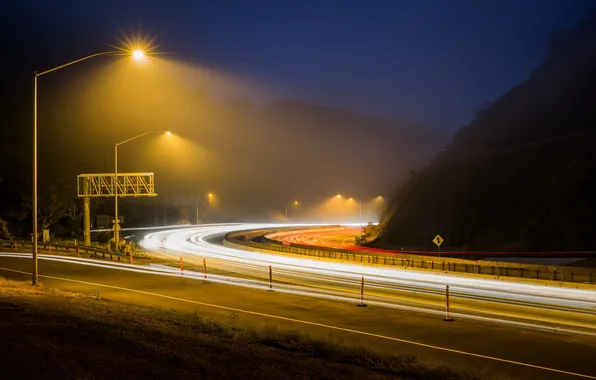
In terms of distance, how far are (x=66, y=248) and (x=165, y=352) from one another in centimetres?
3589

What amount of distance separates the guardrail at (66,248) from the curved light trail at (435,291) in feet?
22.3

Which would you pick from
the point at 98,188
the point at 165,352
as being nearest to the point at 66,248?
the point at 98,188

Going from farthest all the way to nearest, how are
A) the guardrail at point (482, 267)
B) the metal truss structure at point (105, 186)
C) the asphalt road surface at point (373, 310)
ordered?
the metal truss structure at point (105, 186) → the guardrail at point (482, 267) → the asphalt road surface at point (373, 310)

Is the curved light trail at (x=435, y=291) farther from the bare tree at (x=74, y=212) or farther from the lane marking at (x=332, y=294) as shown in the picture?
the bare tree at (x=74, y=212)

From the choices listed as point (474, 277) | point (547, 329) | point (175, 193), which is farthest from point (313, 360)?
point (175, 193)

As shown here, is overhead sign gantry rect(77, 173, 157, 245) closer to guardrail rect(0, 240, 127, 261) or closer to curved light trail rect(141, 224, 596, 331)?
guardrail rect(0, 240, 127, 261)

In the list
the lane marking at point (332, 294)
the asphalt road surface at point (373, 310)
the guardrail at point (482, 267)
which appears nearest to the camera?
the asphalt road surface at point (373, 310)

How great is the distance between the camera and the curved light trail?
58.6 feet

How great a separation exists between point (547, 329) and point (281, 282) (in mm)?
12329

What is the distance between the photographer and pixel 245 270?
31.8 m

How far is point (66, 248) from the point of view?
41.9m

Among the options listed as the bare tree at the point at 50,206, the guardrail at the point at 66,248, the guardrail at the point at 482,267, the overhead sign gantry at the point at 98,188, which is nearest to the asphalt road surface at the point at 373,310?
the guardrail at the point at 66,248

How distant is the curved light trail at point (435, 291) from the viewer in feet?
58.6

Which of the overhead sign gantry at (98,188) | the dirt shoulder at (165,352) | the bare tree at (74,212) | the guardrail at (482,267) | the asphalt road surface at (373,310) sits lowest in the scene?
the guardrail at (482,267)
